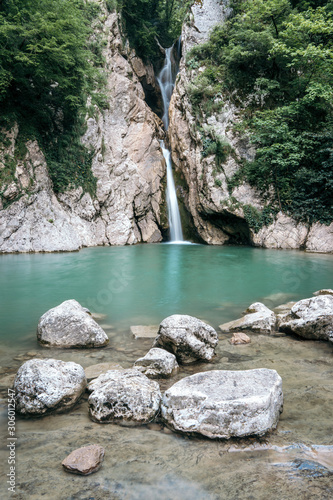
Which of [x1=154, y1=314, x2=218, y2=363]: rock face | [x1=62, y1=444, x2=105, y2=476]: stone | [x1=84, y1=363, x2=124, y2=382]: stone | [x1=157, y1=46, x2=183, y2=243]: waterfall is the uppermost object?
[x1=157, y1=46, x2=183, y2=243]: waterfall

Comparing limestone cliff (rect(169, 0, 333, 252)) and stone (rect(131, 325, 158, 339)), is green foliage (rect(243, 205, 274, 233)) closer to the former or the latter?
limestone cliff (rect(169, 0, 333, 252))

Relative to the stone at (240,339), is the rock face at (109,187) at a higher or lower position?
higher

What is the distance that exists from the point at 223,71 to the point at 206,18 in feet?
16.8

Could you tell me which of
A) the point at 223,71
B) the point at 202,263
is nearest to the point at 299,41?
the point at 223,71

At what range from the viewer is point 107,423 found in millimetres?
2473

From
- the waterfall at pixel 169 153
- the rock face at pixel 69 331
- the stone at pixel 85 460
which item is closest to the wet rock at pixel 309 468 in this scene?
the stone at pixel 85 460

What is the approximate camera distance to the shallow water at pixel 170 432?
180 centimetres

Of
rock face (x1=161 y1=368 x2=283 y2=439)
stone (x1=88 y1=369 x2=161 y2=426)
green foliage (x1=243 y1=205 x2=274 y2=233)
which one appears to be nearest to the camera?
rock face (x1=161 y1=368 x2=283 y2=439)

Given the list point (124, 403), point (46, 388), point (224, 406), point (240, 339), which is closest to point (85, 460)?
point (124, 403)

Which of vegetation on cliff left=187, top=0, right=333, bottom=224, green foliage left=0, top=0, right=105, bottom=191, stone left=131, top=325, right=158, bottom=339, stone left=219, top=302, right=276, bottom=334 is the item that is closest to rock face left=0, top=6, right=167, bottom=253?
green foliage left=0, top=0, right=105, bottom=191

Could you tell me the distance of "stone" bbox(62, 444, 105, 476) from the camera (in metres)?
1.90

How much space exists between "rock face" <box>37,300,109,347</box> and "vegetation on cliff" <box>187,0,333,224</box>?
1476 cm

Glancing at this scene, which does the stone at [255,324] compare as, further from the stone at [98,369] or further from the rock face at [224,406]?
the rock face at [224,406]

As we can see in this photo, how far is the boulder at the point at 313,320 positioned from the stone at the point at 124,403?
276 cm
